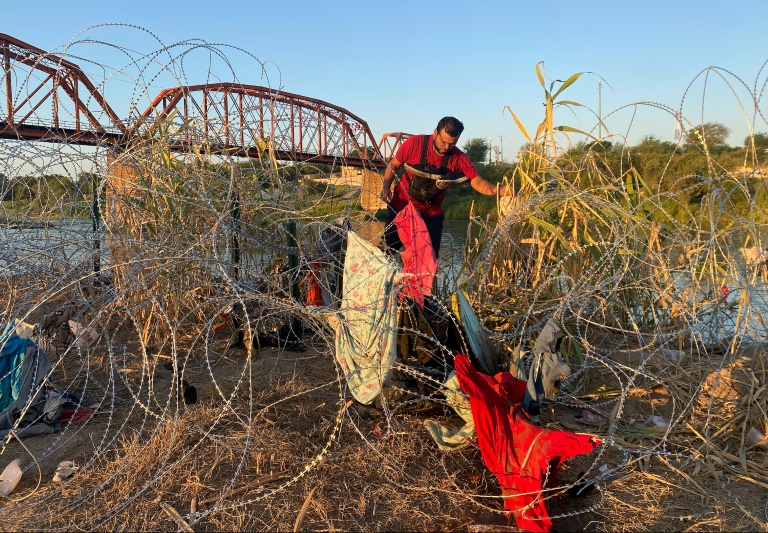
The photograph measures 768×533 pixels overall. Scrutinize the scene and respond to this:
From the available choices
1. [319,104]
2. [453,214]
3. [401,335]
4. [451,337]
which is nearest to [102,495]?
[401,335]

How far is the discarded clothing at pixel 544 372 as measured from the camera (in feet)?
7.11

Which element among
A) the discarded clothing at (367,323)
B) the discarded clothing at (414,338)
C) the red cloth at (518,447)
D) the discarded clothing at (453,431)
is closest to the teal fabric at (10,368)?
the discarded clothing at (367,323)

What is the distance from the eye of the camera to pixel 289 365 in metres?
3.43

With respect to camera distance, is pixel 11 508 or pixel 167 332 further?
pixel 167 332

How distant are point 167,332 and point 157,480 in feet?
5.78

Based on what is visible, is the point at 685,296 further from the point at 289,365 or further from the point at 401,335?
the point at 289,365

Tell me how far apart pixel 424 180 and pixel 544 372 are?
2204 millimetres

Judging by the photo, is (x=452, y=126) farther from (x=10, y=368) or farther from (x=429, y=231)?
(x=10, y=368)

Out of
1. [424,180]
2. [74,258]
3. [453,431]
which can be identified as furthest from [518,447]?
[74,258]

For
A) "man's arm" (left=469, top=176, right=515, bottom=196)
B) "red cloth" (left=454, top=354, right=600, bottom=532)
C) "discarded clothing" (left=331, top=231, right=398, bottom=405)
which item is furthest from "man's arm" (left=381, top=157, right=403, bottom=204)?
"red cloth" (left=454, top=354, right=600, bottom=532)

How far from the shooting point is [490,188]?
408cm

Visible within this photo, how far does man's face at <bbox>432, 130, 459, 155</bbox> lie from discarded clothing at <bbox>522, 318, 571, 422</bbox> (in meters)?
2.03

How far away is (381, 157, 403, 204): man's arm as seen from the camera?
165 inches

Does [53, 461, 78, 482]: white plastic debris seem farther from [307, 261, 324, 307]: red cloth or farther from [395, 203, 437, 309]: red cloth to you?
[395, 203, 437, 309]: red cloth
